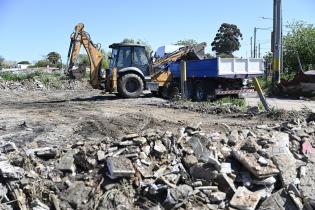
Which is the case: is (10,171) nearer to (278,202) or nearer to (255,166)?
(255,166)

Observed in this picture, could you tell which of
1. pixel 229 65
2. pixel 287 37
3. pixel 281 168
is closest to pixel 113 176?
pixel 281 168

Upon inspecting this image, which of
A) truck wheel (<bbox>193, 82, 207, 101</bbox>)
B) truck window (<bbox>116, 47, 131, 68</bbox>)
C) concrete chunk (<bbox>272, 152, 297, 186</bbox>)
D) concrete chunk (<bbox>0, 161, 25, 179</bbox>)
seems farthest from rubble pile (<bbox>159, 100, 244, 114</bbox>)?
concrete chunk (<bbox>0, 161, 25, 179</bbox>)

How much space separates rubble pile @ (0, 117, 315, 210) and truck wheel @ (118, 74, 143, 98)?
10027 millimetres

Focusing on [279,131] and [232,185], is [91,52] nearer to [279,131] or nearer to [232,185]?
[279,131]

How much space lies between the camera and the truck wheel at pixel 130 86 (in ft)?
56.5

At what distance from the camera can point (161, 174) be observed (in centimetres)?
629

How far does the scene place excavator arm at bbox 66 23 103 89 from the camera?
17938mm

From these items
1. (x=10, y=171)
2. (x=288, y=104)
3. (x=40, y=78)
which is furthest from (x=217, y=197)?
(x=40, y=78)

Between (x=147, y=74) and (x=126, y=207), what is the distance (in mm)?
12489

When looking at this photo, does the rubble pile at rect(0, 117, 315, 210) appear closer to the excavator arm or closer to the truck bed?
the truck bed

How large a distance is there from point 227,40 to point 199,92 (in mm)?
63650

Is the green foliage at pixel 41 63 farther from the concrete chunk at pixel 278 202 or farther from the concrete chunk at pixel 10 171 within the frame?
the concrete chunk at pixel 278 202

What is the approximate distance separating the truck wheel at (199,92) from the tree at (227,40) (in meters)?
60.8

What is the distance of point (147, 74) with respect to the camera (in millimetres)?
18016
